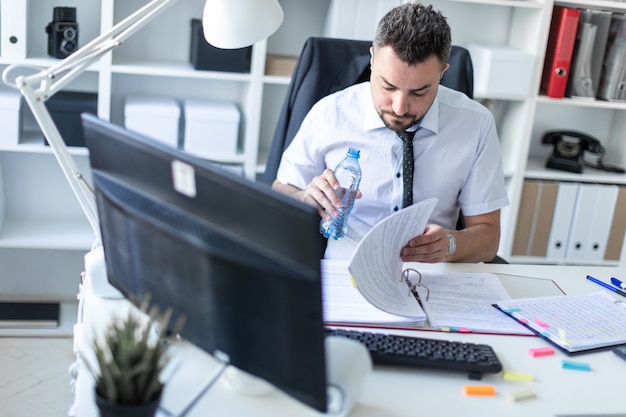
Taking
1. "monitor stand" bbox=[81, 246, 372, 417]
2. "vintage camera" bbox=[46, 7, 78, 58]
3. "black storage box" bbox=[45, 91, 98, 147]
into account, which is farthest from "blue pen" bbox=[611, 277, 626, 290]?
"vintage camera" bbox=[46, 7, 78, 58]

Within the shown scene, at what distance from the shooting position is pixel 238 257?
1.04 metres

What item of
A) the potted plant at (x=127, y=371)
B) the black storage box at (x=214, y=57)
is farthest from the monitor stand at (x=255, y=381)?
the black storage box at (x=214, y=57)

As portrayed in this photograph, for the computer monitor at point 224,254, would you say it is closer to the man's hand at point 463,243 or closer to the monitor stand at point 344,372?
the monitor stand at point 344,372

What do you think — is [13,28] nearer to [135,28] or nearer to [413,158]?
[135,28]

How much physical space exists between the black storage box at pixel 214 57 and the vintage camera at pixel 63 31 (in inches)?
16.4

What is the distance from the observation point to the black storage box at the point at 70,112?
2.85m

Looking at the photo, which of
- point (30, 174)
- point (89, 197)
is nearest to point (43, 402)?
point (30, 174)

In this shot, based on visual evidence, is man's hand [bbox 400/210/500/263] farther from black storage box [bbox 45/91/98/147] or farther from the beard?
black storage box [bbox 45/91/98/147]

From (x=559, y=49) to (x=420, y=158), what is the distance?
4.17ft

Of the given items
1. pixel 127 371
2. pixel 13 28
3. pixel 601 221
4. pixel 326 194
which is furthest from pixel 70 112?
pixel 601 221

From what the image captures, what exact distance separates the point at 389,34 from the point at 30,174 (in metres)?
1.82

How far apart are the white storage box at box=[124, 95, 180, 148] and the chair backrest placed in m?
0.71

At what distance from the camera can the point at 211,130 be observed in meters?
3.01

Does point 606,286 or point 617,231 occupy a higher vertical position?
point 606,286
